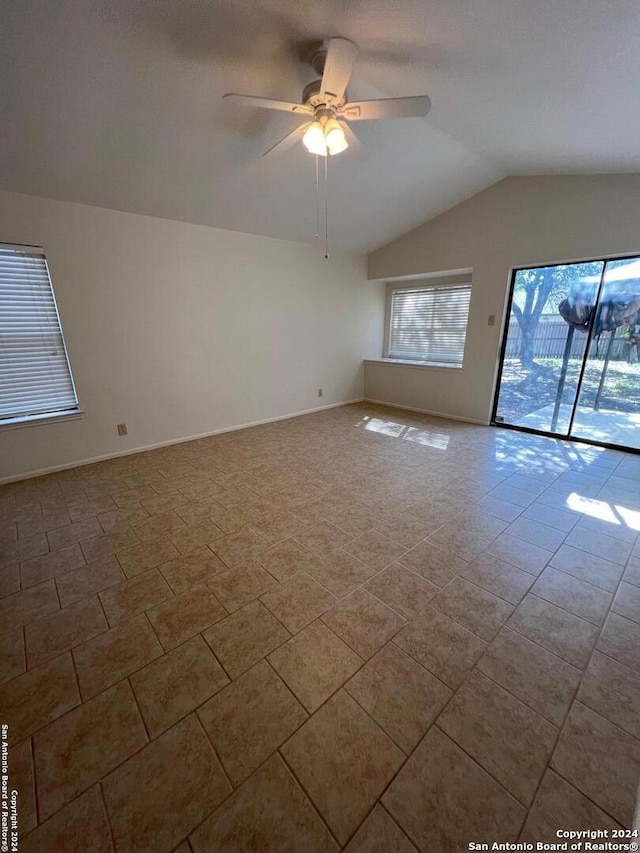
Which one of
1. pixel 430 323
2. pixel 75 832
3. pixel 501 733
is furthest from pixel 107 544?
pixel 430 323

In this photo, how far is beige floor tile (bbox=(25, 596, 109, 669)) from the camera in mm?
1500

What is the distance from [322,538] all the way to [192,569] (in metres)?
0.81

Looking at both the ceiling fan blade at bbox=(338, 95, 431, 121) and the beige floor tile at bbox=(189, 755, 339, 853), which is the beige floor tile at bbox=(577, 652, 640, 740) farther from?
the ceiling fan blade at bbox=(338, 95, 431, 121)

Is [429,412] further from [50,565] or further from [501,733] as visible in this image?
[50,565]

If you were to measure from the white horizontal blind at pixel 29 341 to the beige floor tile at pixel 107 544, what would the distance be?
1.66 metres

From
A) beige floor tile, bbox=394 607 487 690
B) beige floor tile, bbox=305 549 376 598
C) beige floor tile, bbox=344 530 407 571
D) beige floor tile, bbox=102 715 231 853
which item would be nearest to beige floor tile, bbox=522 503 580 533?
beige floor tile, bbox=344 530 407 571

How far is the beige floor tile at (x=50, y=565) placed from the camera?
6.33 ft

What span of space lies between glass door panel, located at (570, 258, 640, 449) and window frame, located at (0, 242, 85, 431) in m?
5.30

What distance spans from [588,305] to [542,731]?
4017 millimetres

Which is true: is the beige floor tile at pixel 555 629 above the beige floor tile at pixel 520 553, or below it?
below

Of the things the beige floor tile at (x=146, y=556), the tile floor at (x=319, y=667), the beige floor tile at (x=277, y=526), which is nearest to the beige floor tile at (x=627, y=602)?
the tile floor at (x=319, y=667)

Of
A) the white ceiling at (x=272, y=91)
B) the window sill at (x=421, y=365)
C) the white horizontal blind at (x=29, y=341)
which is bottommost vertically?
the window sill at (x=421, y=365)

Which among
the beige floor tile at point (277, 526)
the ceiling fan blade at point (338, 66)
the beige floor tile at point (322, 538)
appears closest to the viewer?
the ceiling fan blade at point (338, 66)

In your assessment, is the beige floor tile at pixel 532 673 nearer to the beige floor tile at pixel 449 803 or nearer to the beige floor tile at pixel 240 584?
the beige floor tile at pixel 449 803
